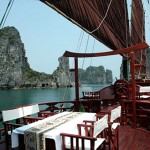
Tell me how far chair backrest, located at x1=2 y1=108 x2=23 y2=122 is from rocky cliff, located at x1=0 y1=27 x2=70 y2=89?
96858mm

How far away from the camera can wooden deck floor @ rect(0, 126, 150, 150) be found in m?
4.43

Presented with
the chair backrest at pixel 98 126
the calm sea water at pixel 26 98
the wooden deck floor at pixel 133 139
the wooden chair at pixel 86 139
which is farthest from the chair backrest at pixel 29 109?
the calm sea water at pixel 26 98

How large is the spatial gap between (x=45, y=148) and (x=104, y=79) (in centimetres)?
16728

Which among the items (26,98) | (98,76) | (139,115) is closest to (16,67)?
(26,98)

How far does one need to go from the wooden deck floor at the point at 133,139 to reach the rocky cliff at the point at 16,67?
Result: 96.5m

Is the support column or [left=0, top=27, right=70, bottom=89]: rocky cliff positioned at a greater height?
[left=0, top=27, right=70, bottom=89]: rocky cliff

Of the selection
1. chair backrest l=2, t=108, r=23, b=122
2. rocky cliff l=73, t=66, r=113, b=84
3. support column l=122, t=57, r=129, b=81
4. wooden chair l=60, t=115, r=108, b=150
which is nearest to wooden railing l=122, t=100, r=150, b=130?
chair backrest l=2, t=108, r=23, b=122

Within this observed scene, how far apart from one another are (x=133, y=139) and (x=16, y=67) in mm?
107751

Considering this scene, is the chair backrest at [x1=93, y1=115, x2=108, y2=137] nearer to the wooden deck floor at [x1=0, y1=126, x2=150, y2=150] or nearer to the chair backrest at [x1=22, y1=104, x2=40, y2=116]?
the wooden deck floor at [x1=0, y1=126, x2=150, y2=150]

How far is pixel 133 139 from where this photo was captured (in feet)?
16.1

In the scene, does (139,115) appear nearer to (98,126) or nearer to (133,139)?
(133,139)

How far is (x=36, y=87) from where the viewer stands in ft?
413

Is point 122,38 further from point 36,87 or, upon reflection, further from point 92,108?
point 36,87

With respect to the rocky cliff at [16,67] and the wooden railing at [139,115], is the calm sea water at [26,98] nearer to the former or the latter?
the wooden railing at [139,115]
